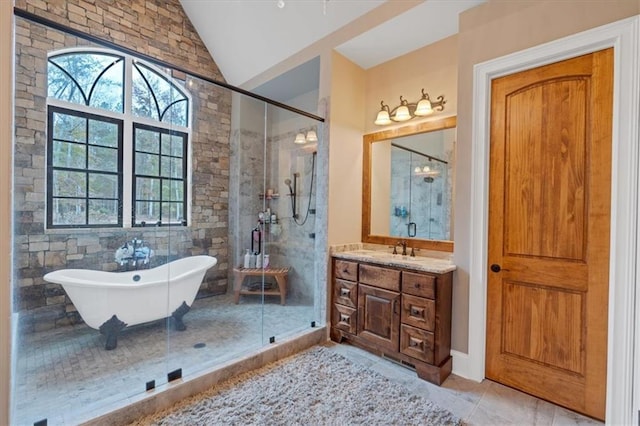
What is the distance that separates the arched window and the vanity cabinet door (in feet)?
6.60

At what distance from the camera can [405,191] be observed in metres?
2.98

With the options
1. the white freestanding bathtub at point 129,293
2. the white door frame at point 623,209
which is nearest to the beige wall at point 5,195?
the white freestanding bathtub at point 129,293

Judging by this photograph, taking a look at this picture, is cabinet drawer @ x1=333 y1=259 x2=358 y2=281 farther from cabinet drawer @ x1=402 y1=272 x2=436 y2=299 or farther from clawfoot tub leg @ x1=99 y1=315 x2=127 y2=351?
clawfoot tub leg @ x1=99 y1=315 x2=127 y2=351

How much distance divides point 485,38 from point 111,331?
3.82 m

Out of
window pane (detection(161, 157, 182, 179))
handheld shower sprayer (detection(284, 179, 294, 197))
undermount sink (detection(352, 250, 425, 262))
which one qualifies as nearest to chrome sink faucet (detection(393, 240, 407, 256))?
→ undermount sink (detection(352, 250, 425, 262))

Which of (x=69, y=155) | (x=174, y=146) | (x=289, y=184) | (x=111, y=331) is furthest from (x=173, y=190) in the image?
(x=111, y=331)

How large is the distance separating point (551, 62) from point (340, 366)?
267 cm

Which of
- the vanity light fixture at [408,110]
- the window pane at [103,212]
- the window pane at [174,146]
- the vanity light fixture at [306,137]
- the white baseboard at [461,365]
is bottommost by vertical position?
the white baseboard at [461,365]

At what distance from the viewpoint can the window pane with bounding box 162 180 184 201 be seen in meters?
3.13

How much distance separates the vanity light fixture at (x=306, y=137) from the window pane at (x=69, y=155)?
2.17 m

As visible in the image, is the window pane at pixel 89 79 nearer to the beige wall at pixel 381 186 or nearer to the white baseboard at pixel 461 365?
the beige wall at pixel 381 186

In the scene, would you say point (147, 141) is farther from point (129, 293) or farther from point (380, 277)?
point (380, 277)

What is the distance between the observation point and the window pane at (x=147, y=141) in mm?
3334

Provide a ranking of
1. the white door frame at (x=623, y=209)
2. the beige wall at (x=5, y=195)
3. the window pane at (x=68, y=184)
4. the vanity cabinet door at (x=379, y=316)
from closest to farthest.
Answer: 1. the beige wall at (x=5, y=195)
2. the white door frame at (x=623, y=209)
3. the vanity cabinet door at (x=379, y=316)
4. the window pane at (x=68, y=184)
